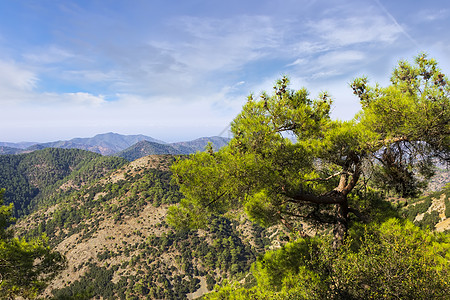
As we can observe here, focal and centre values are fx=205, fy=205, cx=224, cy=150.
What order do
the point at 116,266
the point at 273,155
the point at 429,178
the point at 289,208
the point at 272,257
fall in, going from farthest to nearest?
the point at 116,266 < the point at 289,208 < the point at 272,257 < the point at 429,178 < the point at 273,155

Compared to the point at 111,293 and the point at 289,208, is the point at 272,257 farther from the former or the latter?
the point at 111,293

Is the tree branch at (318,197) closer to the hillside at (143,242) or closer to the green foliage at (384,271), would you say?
the green foliage at (384,271)

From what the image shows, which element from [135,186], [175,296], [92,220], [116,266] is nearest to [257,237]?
[175,296]

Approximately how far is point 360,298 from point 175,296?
98902 millimetres

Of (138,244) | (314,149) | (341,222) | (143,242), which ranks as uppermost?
(314,149)

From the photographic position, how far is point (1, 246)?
9883mm

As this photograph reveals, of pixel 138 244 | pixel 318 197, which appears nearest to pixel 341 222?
pixel 318 197

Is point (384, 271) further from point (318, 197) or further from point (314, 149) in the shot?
point (314, 149)

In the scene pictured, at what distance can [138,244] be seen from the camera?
9506cm

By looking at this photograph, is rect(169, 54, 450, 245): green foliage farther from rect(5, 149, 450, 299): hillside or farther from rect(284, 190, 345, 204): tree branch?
rect(5, 149, 450, 299): hillside

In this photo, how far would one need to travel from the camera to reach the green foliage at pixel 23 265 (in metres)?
10.1

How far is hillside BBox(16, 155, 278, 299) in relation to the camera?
8469 cm

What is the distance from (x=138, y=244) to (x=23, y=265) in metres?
97.2

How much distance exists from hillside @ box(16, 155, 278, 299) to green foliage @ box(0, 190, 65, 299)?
7472 cm
